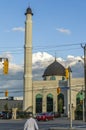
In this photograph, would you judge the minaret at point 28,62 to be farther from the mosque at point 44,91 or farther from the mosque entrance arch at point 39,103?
the mosque entrance arch at point 39,103

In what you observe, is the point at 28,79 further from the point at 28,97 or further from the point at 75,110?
the point at 75,110

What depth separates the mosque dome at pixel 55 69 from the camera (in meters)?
125

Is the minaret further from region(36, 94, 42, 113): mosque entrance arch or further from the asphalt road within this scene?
the asphalt road

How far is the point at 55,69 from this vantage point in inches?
4941

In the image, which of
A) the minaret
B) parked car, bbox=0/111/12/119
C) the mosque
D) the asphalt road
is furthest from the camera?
the mosque

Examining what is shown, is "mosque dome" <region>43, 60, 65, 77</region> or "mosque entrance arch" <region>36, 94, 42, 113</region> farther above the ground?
"mosque dome" <region>43, 60, 65, 77</region>

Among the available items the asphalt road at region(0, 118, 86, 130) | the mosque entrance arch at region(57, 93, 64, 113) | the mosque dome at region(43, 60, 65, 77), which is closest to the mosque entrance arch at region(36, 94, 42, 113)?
the mosque entrance arch at region(57, 93, 64, 113)

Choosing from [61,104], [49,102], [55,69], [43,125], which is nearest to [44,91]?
[49,102]

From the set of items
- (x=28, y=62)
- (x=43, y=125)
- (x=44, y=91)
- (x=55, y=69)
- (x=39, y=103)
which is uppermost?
(x=28, y=62)

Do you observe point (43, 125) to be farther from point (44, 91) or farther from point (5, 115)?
point (44, 91)

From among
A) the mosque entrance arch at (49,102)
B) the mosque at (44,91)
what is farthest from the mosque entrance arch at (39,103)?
the mosque entrance arch at (49,102)

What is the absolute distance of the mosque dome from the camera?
411 feet

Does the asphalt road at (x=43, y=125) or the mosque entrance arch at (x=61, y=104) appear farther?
the mosque entrance arch at (x=61, y=104)

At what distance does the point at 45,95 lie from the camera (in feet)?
381
